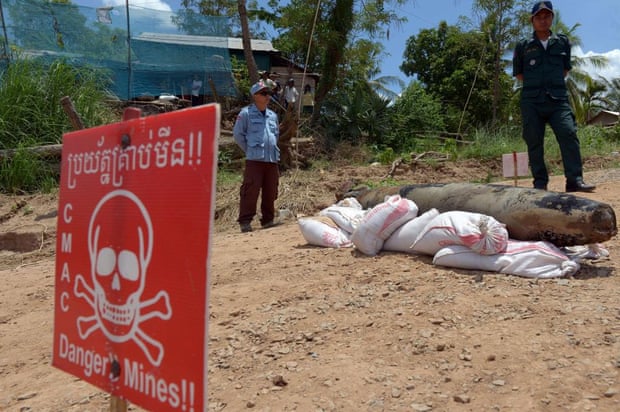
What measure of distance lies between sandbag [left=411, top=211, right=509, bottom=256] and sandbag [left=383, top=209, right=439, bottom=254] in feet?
0.37

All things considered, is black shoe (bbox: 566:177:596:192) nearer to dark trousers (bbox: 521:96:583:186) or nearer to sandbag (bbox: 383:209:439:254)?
dark trousers (bbox: 521:96:583:186)

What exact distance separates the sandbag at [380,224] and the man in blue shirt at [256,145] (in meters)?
2.09

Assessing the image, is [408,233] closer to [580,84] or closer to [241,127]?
[241,127]

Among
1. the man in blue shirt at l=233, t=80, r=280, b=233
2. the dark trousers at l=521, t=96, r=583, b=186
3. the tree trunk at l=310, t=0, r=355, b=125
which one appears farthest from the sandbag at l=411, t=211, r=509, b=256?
the tree trunk at l=310, t=0, r=355, b=125

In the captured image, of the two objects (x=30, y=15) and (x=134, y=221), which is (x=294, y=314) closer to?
(x=134, y=221)

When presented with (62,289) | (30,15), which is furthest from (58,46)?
(62,289)

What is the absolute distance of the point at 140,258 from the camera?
1.20 meters

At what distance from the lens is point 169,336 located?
3.66 ft

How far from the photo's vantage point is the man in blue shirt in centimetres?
508

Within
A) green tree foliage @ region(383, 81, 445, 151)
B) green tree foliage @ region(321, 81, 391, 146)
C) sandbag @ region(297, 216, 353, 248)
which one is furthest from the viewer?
green tree foliage @ region(383, 81, 445, 151)

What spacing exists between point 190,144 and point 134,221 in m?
0.26

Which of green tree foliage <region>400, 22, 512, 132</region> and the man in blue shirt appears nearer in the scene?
the man in blue shirt

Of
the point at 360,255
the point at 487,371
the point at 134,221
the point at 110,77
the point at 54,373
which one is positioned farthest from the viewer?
the point at 110,77

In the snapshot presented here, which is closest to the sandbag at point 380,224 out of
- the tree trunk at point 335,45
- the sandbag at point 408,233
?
the sandbag at point 408,233
